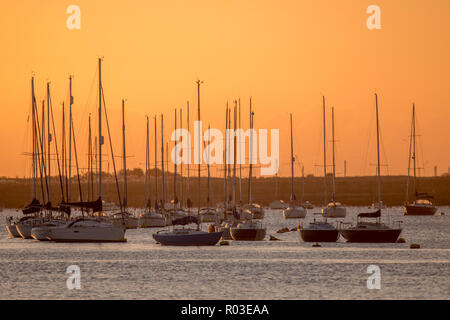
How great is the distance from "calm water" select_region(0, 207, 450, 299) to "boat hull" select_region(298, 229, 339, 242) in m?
0.93

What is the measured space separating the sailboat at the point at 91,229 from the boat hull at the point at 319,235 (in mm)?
16513

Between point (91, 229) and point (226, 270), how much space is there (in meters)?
20.4

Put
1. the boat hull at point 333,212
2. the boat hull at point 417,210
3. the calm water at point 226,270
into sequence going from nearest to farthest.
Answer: the calm water at point 226,270 → the boat hull at point 333,212 → the boat hull at point 417,210

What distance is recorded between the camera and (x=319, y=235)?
271ft

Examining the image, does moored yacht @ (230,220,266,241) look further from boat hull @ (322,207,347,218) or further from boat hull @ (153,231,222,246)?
boat hull @ (322,207,347,218)

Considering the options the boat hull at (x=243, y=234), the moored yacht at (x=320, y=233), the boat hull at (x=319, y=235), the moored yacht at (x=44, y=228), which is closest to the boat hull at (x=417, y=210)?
the moored yacht at (x=320, y=233)

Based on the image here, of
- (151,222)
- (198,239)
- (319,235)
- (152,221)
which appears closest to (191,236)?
(198,239)

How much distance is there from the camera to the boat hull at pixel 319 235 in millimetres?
81938

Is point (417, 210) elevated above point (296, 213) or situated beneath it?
situated beneath

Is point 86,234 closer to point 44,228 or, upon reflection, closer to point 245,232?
point 44,228

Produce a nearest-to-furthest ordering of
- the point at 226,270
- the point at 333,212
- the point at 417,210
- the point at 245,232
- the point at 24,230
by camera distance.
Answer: the point at 226,270
the point at 245,232
the point at 24,230
the point at 333,212
the point at 417,210

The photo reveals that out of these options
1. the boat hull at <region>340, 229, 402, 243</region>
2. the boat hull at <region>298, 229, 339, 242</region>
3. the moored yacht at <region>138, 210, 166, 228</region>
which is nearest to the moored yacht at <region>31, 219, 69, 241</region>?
the boat hull at <region>298, 229, 339, 242</region>

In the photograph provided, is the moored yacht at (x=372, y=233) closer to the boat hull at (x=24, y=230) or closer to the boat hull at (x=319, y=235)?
the boat hull at (x=319, y=235)

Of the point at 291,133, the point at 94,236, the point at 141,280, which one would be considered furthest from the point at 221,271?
the point at 291,133
